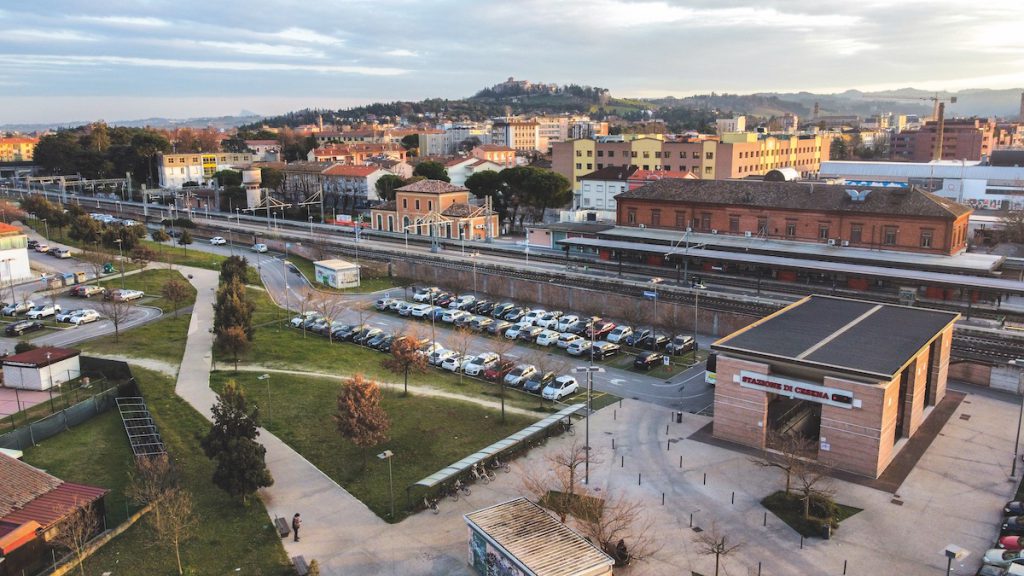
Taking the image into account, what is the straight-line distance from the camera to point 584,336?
1642 inches

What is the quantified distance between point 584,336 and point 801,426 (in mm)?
14679

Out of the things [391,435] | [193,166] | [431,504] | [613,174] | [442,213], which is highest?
[193,166]

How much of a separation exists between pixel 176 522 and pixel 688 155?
278 feet

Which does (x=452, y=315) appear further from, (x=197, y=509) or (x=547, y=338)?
(x=197, y=509)

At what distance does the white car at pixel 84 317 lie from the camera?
43.5 m

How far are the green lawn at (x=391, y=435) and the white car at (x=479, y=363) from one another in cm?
438

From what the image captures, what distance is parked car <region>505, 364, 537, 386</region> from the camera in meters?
33.9

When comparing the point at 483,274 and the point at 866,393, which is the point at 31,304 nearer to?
the point at 483,274

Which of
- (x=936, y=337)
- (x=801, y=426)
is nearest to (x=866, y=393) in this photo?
(x=801, y=426)

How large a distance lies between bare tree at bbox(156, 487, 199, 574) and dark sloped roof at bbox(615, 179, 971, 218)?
148 feet

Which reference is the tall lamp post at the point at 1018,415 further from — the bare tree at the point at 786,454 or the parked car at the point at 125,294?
the parked car at the point at 125,294

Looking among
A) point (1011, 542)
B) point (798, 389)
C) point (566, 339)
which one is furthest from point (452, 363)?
point (1011, 542)

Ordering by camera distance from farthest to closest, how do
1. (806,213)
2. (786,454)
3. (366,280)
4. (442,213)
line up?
(442,213) < (366,280) < (806,213) < (786,454)

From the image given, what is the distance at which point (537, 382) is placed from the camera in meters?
33.3
